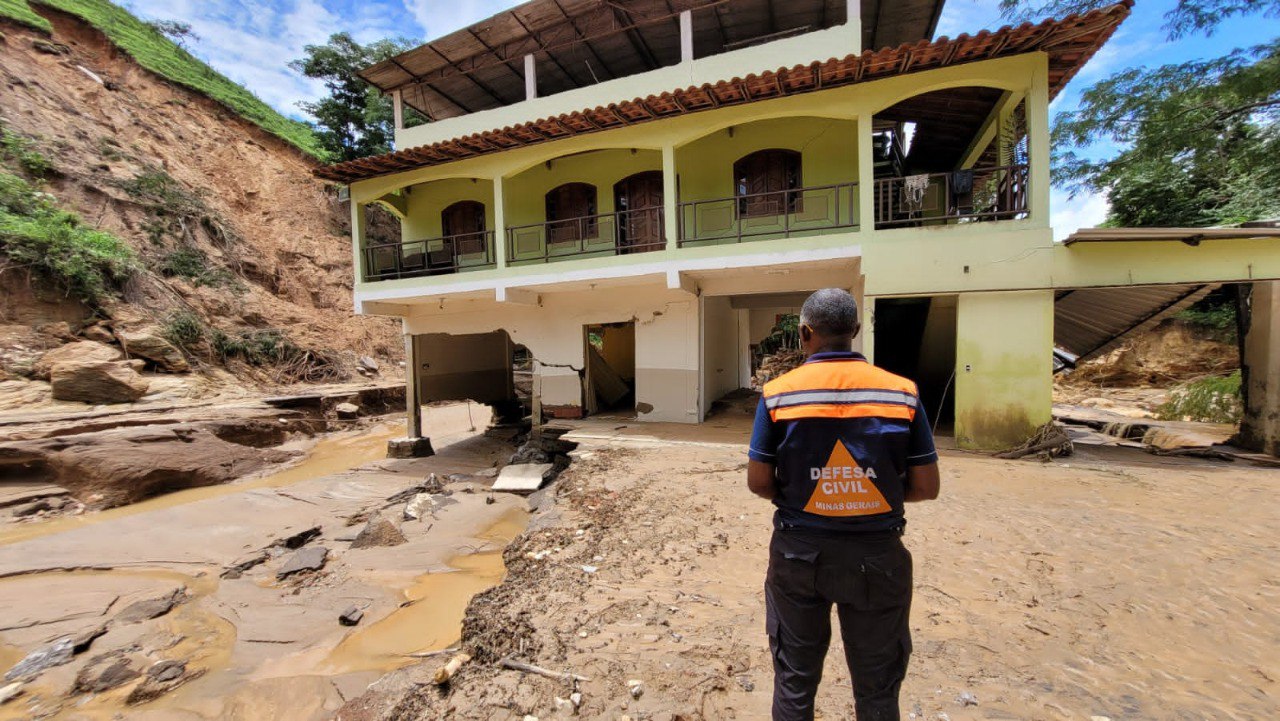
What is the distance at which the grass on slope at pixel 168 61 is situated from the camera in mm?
20172

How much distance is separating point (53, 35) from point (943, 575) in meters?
33.0

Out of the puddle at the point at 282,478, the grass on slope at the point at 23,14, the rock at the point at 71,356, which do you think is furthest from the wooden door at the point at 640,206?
the grass on slope at the point at 23,14

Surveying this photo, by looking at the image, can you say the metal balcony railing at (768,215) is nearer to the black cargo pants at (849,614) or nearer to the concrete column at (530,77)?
the concrete column at (530,77)

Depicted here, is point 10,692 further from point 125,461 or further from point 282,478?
point 282,478

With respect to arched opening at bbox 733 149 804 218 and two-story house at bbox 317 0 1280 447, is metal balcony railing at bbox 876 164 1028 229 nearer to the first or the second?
two-story house at bbox 317 0 1280 447

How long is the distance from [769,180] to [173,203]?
22.3 metres

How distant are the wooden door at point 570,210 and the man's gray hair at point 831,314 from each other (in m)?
9.85

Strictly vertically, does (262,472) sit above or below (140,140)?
below

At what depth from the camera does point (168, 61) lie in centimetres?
2262

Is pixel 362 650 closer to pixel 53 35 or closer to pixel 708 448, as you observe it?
pixel 708 448

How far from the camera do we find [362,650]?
3.98 metres

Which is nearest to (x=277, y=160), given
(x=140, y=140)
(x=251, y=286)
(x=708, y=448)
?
(x=140, y=140)

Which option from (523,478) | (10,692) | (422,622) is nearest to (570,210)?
(523,478)

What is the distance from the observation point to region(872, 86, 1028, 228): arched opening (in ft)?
25.8
